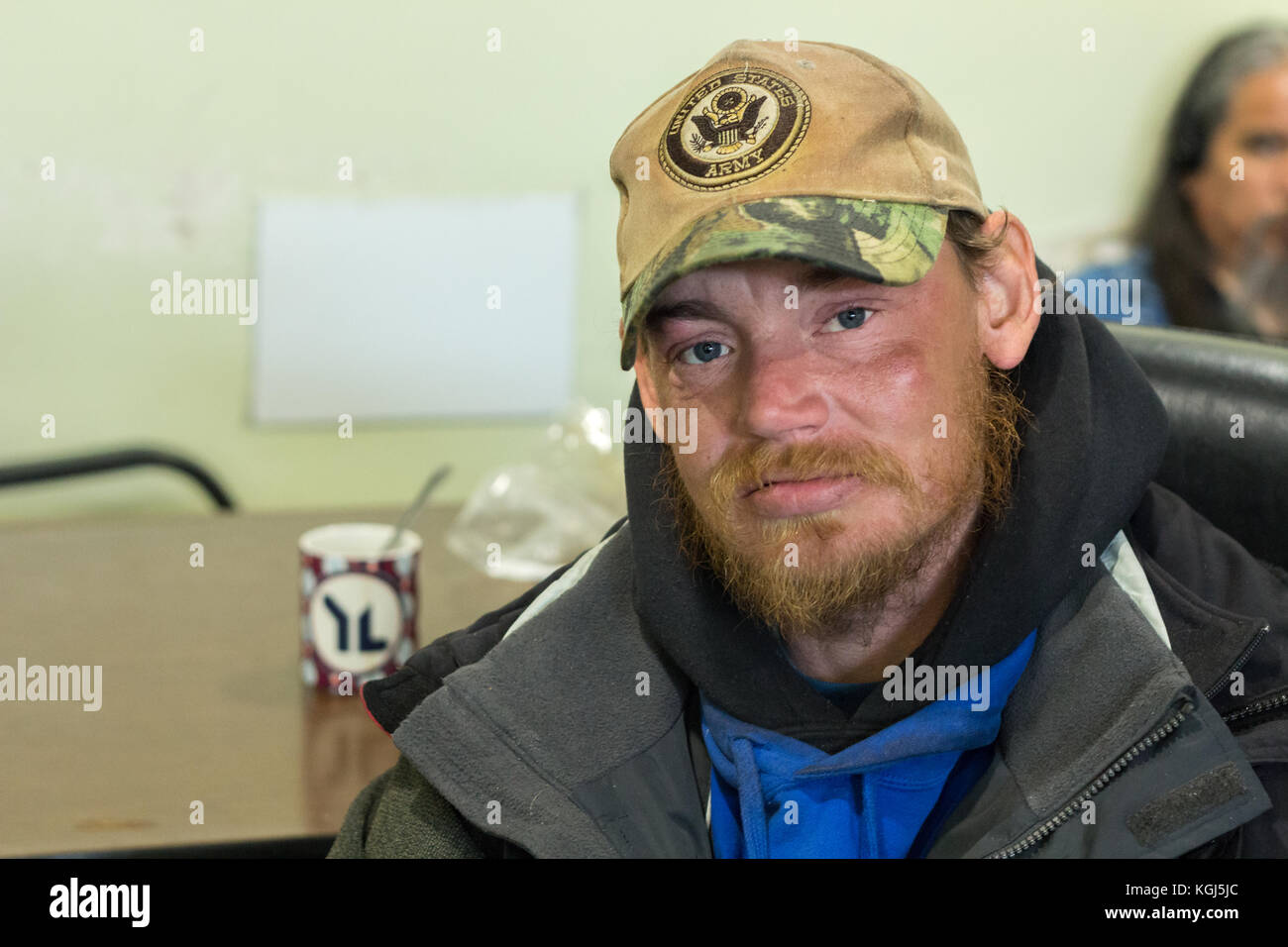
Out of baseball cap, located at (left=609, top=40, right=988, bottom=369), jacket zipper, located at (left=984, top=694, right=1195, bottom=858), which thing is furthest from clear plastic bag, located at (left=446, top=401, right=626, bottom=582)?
jacket zipper, located at (left=984, top=694, right=1195, bottom=858)

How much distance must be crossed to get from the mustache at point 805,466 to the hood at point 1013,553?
0.27 ft

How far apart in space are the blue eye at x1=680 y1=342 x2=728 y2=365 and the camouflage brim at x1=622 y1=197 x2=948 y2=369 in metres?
0.07

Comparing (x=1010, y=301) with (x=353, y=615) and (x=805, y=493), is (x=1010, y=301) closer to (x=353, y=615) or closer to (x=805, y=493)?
(x=805, y=493)

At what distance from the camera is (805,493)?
3.18 ft

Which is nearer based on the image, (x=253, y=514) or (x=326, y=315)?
(x=253, y=514)

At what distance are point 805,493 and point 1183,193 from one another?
1.82m

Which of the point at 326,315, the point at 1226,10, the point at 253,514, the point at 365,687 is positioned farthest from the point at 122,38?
the point at 1226,10

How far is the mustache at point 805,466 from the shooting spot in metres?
0.96

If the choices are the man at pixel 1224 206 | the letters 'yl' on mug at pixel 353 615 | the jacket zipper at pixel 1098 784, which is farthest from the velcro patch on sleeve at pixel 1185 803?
the man at pixel 1224 206

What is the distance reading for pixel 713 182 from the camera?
0.96 m

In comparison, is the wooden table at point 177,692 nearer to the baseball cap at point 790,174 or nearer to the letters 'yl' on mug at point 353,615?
the letters 'yl' on mug at point 353,615
